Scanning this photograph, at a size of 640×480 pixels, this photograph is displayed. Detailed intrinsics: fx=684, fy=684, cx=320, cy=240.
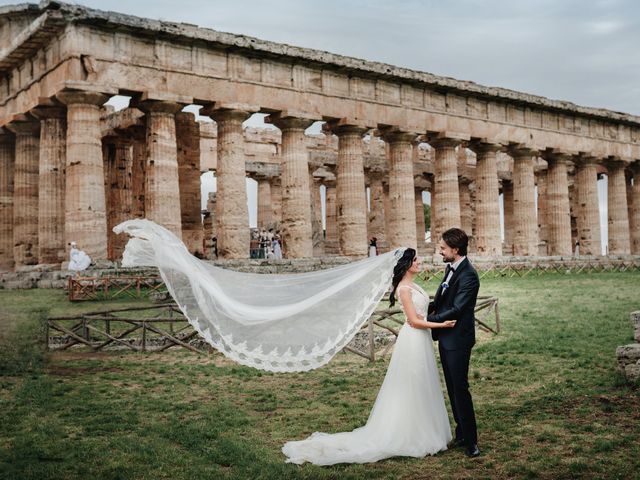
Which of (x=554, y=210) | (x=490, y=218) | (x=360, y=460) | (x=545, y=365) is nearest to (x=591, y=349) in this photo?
(x=545, y=365)

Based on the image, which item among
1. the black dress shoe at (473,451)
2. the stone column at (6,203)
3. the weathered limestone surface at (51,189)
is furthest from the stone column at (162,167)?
the black dress shoe at (473,451)

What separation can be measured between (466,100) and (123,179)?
16894mm

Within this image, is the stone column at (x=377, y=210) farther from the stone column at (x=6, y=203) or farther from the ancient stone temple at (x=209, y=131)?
the stone column at (x=6, y=203)

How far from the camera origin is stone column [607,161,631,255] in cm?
4169

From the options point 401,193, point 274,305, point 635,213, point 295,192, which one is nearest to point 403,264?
point 274,305

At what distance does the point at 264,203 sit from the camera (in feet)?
135

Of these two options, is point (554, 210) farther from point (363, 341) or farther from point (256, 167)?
Answer: point (363, 341)

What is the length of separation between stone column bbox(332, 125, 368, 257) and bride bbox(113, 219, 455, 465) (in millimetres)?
20062

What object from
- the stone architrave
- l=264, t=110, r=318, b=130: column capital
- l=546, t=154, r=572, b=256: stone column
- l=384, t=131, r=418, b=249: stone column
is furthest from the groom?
l=546, t=154, r=572, b=256: stone column

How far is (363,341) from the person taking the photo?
13.3 meters

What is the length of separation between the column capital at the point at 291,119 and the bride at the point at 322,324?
709 inches

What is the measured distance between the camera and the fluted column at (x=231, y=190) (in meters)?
25.9

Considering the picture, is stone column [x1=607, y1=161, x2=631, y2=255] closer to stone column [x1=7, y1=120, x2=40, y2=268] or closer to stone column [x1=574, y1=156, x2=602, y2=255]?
stone column [x1=574, y1=156, x2=602, y2=255]

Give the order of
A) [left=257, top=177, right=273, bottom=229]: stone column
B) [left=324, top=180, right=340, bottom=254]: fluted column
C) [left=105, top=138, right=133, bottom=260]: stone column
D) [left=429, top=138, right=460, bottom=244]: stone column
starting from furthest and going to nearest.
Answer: [left=324, top=180, right=340, bottom=254]: fluted column
[left=257, top=177, right=273, bottom=229]: stone column
[left=429, top=138, right=460, bottom=244]: stone column
[left=105, top=138, right=133, bottom=260]: stone column
